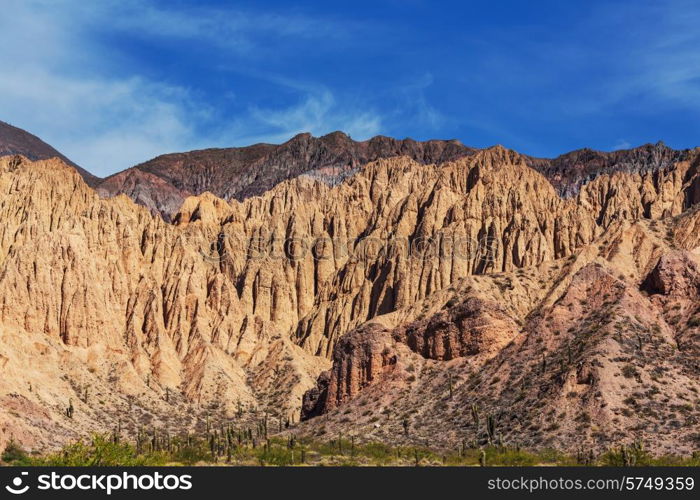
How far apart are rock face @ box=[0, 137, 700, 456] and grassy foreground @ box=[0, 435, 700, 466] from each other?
24.6 ft

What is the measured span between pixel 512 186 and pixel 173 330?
6668cm

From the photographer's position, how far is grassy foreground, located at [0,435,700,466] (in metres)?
75.9

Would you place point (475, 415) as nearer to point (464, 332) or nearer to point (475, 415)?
point (475, 415)

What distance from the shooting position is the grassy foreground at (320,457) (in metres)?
75.9

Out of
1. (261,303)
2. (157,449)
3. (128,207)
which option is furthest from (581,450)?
(128,207)

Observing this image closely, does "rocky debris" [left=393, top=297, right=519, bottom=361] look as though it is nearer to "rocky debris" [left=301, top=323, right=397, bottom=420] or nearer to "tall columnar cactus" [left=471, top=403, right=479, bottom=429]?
"rocky debris" [left=301, top=323, right=397, bottom=420]

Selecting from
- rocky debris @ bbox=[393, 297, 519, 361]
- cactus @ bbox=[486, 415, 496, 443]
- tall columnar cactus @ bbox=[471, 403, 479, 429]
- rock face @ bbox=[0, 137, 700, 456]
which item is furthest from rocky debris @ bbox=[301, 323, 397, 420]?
cactus @ bbox=[486, 415, 496, 443]

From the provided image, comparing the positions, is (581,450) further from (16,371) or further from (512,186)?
(512,186)

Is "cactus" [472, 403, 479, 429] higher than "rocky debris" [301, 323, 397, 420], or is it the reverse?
Answer: "rocky debris" [301, 323, 397, 420]

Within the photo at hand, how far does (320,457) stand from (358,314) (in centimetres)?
8501

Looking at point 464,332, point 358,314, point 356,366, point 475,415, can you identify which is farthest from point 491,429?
point 358,314

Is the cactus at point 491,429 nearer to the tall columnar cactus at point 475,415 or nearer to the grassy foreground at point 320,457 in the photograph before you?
the grassy foreground at point 320,457

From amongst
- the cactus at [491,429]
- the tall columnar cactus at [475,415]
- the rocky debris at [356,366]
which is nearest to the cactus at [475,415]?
the tall columnar cactus at [475,415]

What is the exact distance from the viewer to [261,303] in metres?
180
